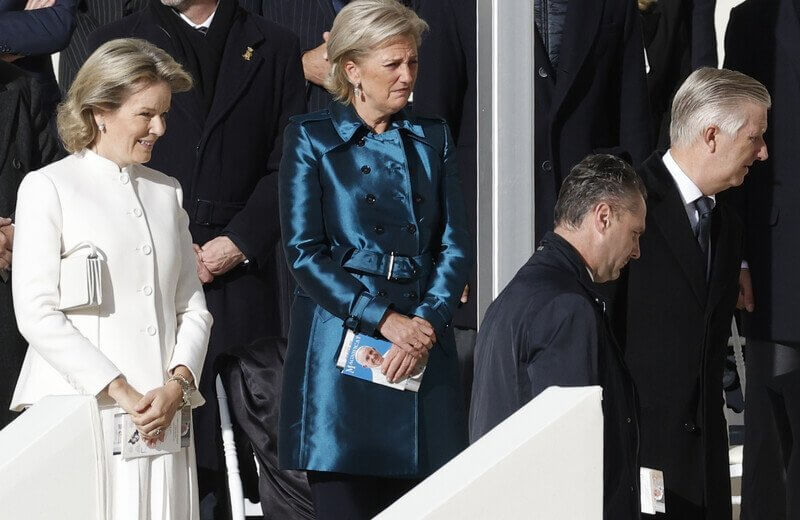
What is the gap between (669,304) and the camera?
5121 mm

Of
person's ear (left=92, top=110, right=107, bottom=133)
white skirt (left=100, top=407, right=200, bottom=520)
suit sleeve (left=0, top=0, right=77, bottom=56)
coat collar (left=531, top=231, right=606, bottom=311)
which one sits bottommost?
white skirt (left=100, top=407, right=200, bottom=520)

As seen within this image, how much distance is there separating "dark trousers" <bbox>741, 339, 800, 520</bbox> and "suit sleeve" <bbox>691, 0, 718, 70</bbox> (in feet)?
3.49

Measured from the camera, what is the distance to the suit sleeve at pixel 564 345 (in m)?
4.00

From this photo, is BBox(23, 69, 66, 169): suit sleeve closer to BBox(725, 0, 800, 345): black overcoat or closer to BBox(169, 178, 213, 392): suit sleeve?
BBox(169, 178, 213, 392): suit sleeve

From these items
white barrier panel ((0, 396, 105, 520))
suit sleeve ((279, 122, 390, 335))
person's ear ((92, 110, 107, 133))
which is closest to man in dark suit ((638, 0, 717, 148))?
suit sleeve ((279, 122, 390, 335))

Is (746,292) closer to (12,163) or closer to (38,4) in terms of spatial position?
(12,163)

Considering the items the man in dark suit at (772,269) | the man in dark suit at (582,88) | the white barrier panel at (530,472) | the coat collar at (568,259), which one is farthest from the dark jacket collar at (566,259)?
Result: the man in dark suit at (772,269)

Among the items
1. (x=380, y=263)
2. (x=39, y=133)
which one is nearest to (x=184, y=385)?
(x=380, y=263)

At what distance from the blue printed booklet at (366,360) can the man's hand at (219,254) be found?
3.37 feet

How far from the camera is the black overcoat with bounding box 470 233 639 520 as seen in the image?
4.02m

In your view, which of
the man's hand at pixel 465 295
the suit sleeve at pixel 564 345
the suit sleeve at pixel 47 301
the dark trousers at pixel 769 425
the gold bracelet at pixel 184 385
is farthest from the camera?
the dark trousers at pixel 769 425

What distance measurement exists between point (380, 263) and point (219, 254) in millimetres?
1025

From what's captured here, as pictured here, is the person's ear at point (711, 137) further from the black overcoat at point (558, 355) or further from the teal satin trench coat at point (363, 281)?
the black overcoat at point (558, 355)

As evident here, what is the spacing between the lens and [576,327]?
4020 millimetres
